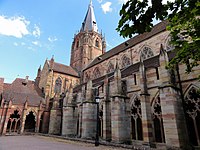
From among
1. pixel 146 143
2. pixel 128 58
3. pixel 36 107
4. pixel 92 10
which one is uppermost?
pixel 92 10

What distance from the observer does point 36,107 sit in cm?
2612

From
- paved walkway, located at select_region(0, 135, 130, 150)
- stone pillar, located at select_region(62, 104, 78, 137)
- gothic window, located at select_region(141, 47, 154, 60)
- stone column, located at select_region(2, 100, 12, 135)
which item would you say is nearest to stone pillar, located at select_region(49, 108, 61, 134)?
stone pillar, located at select_region(62, 104, 78, 137)

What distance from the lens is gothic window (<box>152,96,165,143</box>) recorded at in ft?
33.9

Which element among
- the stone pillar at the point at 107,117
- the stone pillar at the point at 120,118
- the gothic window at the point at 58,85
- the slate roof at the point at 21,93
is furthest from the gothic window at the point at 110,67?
the slate roof at the point at 21,93

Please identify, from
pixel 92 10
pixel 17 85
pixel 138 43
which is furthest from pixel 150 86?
pixel 92 10

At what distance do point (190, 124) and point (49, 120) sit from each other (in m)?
22.9

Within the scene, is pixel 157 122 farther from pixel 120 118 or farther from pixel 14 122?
pixel 14 122

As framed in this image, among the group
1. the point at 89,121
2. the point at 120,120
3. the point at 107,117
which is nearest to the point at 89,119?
the point at 89,121

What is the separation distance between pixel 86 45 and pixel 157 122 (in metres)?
30.8

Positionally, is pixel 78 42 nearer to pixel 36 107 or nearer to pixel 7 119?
pixel 36 107

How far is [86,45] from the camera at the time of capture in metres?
38.4

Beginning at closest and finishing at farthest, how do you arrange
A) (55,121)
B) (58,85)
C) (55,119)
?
(55,121) → (55,119) → (58,85)

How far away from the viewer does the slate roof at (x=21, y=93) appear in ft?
83.5

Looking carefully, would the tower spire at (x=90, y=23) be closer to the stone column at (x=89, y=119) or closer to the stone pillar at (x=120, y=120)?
the stone column at (x=89, y=119)
